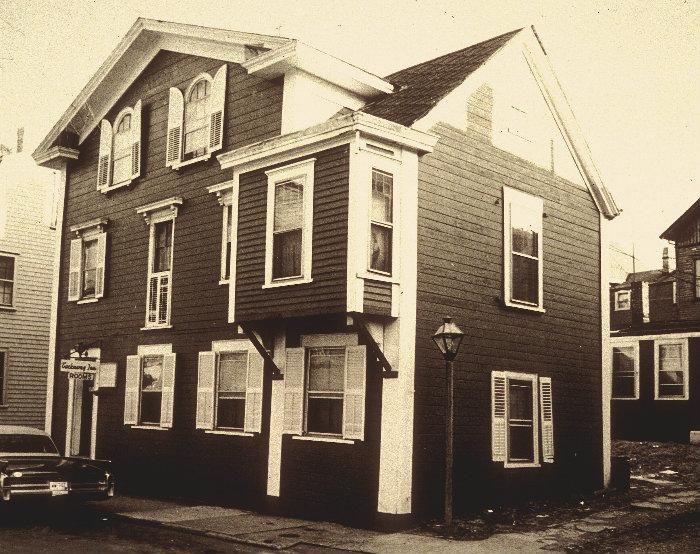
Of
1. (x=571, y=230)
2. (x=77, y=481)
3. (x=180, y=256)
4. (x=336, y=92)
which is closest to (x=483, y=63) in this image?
(x=336, y=92)

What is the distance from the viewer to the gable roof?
3042cm

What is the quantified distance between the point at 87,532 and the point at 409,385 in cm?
551

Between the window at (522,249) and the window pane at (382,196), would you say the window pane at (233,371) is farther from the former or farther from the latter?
the window at (522,249)

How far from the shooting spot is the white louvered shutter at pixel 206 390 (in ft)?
53.7

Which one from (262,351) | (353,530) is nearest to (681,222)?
(262,351)

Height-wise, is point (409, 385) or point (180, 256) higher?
point (180, 256)

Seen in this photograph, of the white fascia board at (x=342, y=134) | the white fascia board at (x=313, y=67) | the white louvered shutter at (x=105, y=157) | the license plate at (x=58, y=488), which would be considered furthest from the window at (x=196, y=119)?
the license plate at (x=58, y=488)

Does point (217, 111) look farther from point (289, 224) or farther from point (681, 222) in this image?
point (681, 222)

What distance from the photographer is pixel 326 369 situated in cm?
1428

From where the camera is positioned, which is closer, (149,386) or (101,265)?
(149,386)

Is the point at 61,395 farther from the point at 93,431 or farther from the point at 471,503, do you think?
the point at 471,503

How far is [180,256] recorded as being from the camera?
17.7 metres

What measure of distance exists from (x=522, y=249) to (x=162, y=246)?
785cm

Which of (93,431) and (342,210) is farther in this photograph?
(93,431)
